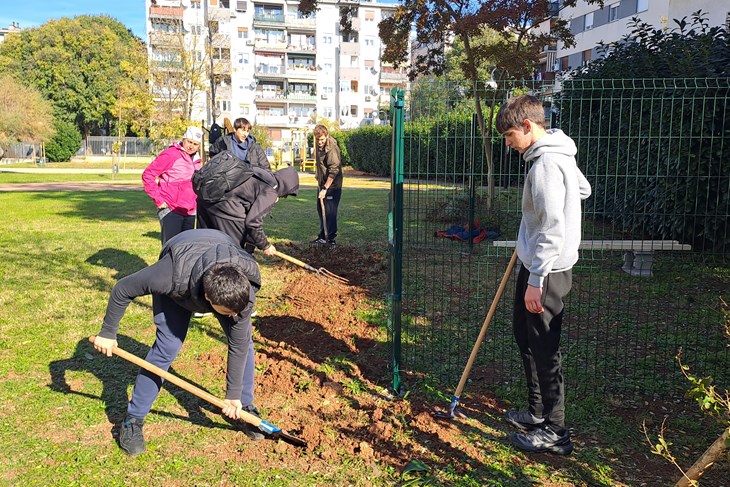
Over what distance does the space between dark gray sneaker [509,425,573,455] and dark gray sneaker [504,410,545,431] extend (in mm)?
188

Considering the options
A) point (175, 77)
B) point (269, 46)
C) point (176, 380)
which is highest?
point (269, 46)

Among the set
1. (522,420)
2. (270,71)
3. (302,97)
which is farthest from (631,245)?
(270,71)

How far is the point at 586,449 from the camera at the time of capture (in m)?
3.51

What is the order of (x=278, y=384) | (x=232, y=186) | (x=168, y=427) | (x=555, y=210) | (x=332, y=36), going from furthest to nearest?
(x=332, y=36)
(x=232, y=186)
(x=278, y=384)
(x=168, y=427)
(x=555, y=210)

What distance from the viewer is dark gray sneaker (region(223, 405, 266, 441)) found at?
3.64m

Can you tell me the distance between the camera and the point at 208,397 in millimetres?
3441

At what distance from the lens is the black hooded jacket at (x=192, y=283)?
3.15 metres

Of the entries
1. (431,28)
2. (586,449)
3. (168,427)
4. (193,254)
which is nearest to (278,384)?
(168,427)

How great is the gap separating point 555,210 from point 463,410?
160 cm

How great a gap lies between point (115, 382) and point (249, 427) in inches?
54.3

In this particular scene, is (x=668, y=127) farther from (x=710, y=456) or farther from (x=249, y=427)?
(x=249, y=427)

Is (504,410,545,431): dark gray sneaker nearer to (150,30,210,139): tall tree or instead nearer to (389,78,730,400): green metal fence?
(389,78,730,400): green metal fence

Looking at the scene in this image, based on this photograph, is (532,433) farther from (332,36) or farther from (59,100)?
(332,36)

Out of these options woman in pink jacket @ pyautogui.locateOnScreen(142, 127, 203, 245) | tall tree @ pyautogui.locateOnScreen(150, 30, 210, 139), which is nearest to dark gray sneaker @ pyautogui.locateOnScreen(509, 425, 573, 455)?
woman in pink jacket @ pyautogui.locateOnScreen(142, 127, 203, 245)
